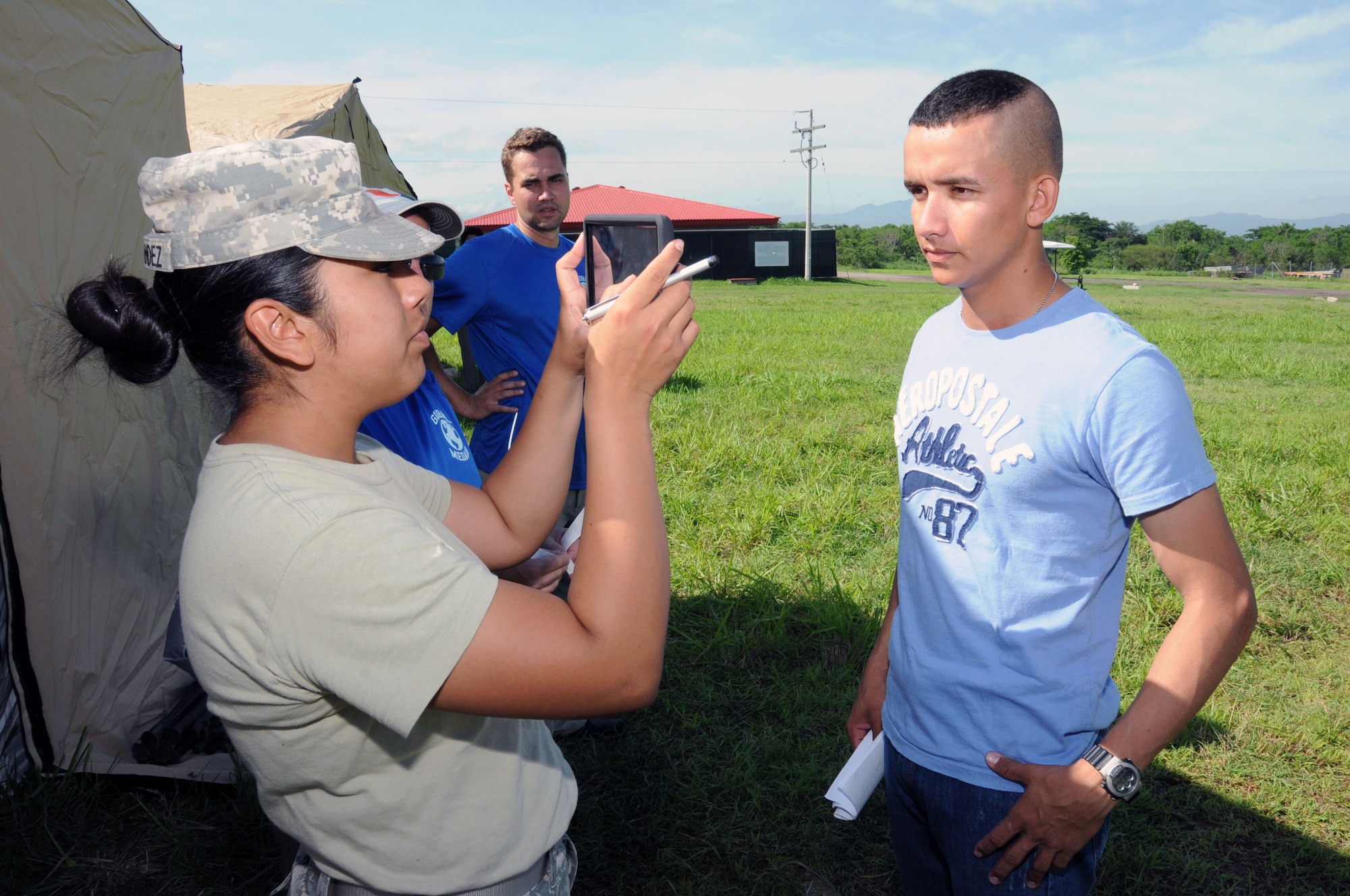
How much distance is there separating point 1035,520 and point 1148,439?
0.24 m

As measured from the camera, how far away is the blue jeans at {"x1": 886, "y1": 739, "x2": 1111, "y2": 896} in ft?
5.19

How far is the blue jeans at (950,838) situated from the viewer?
5.19ft

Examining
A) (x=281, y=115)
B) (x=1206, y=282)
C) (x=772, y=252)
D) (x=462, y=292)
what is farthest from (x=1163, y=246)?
(x=462, y=292)

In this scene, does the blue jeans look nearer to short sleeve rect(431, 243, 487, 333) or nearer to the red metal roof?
short sleeve rect(431, 243, 487, 333)

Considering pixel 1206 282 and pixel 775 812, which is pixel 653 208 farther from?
pixel 775 812

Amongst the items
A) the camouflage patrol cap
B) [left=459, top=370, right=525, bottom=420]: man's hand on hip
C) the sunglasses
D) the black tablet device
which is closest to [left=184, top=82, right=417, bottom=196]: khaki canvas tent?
[left=459, top=370, right=525, bottom=420]: man's hand on hip

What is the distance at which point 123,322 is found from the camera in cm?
121

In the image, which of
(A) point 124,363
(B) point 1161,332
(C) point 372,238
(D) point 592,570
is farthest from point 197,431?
(B) point 1161,332

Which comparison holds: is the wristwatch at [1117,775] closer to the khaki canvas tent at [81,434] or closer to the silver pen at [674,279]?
the silver pen at [674,279]

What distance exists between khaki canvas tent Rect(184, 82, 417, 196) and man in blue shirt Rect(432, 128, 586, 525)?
3.15 metres

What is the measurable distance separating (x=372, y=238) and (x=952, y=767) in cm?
137

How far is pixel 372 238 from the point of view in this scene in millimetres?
1180

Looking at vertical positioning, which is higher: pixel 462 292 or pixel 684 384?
pixel 462 292

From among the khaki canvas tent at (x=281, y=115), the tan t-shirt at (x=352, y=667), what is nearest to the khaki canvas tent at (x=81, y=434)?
the tan t-shirt at (x=352, y=667)
